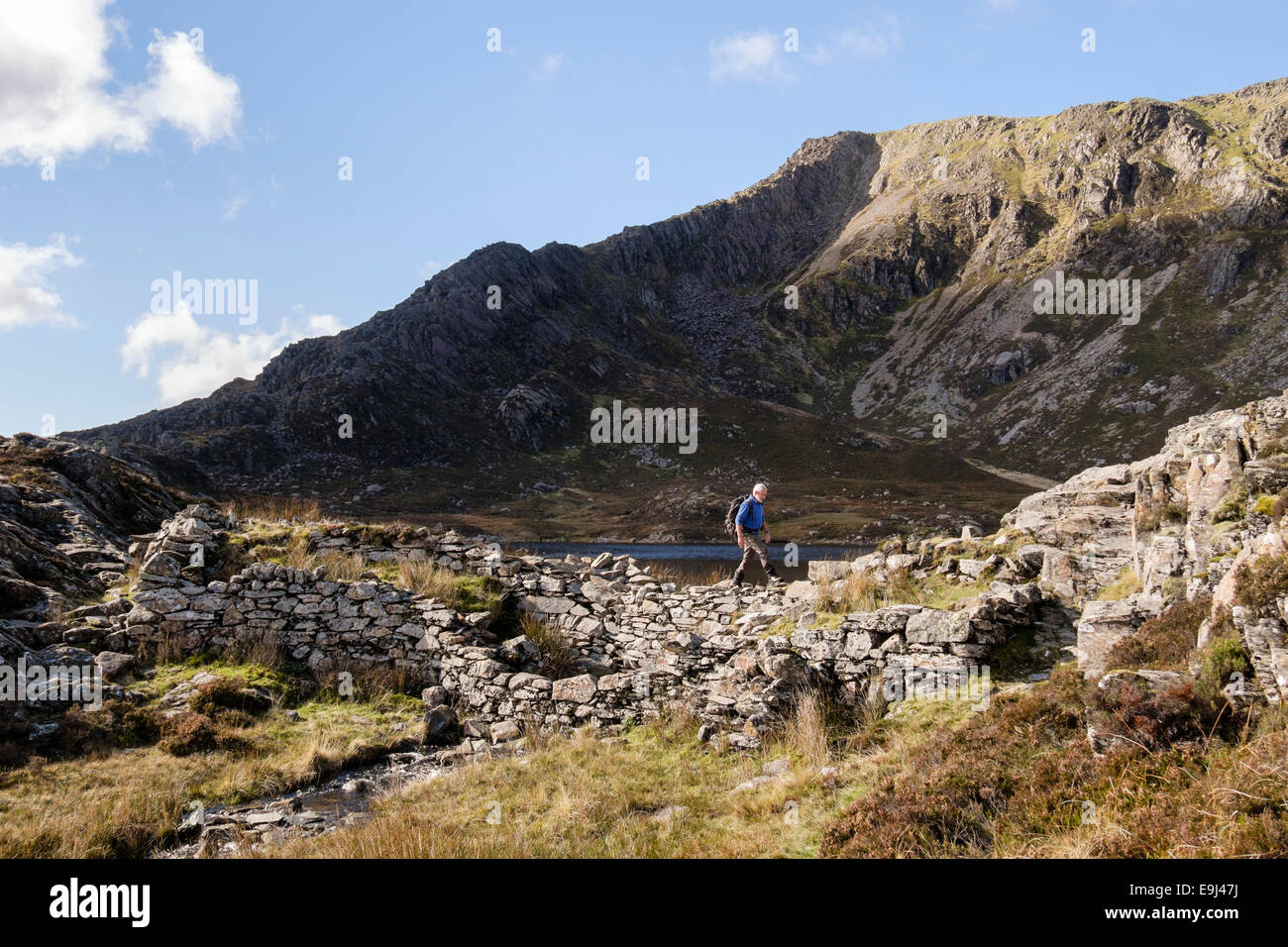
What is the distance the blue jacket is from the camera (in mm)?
17250

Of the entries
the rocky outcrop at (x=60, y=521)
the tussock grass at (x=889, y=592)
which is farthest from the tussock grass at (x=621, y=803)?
the rocky outcrop at (x=60, y=521)

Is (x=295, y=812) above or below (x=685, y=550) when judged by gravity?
above

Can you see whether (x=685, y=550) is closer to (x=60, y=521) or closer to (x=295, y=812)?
(x=60, y=521)

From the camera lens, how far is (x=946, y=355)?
169 meters

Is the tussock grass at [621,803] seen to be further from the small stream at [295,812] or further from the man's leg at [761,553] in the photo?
the man's leg at [761,553]
